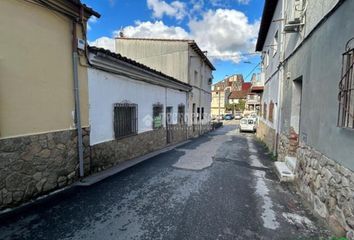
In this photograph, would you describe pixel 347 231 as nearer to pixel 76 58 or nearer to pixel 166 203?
pixel 166 203

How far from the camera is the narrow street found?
2883 millimetres

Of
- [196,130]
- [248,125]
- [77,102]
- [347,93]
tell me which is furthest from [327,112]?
[248,125]

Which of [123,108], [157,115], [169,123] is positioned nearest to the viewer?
[123,108]

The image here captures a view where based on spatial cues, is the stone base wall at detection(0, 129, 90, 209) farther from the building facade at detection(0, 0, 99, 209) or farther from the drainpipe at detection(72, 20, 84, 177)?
the drainpipe at detection(72, 20, 84, 177)

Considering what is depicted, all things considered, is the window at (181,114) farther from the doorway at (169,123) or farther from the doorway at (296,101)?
the doorway at (296,101)

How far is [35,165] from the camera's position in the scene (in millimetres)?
3859

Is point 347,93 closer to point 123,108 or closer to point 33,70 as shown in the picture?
point 33,70

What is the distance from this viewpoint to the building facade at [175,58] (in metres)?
14.7

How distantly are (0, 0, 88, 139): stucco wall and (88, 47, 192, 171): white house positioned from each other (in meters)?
0.82

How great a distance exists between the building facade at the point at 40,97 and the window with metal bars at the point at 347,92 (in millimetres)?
4889

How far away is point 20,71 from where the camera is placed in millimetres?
3586

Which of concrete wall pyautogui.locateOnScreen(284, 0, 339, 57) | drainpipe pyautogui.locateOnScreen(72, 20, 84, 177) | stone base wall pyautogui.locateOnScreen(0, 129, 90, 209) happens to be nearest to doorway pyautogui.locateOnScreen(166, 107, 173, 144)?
drainpipe pyautogui.locateOnScreen(72, 20, 84, 177)

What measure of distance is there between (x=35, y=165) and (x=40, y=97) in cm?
126

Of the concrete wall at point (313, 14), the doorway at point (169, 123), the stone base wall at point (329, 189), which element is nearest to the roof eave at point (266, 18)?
the concrete wall at point (313, 14)
